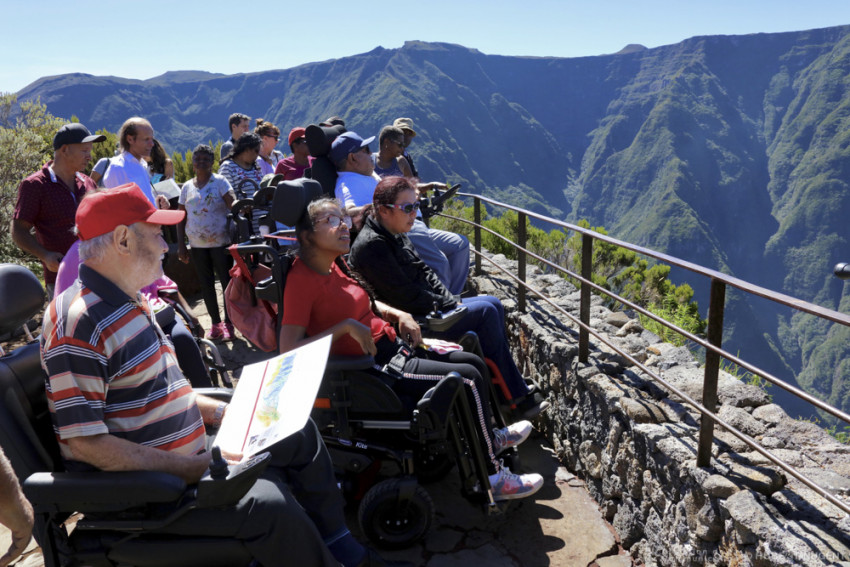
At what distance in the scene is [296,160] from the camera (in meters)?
5.68

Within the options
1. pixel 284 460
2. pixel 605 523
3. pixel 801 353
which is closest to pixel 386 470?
pixel 605 523

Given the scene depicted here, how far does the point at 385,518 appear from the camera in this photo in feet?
8.77

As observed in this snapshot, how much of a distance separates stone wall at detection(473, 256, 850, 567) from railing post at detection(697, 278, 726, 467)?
0.08 m

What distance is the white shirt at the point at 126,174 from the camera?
4152 millimetres

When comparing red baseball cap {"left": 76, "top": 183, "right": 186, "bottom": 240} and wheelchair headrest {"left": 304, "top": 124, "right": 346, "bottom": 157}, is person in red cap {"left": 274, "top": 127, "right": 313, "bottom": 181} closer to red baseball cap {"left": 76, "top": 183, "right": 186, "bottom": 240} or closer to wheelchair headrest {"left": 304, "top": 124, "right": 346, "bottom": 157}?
wheelchair headrest {"left": 304, "top": 124, "right": 346, "bottom": 157}

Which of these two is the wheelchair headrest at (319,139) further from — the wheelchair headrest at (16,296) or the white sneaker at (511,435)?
the wheelchair headrest at (16,296)

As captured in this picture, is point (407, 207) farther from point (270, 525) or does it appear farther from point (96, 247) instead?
point (270, 525)

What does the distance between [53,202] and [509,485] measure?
3.28 meters

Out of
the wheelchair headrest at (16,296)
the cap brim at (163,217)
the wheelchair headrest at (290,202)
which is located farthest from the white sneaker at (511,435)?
the wheelchair headrest at (16,296)

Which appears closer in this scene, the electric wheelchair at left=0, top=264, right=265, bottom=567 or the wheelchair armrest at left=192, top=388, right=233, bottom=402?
the electric wheelchair at left=0, top=264, right=265, bottom=567

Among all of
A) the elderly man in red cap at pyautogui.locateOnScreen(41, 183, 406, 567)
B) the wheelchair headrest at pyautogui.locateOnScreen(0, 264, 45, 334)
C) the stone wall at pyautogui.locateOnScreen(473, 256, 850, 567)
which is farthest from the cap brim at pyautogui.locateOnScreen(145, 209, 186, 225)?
the stone wall at pyautogui.locateOnScreen(473, 256, 850, 567)

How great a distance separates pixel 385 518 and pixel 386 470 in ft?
2.40

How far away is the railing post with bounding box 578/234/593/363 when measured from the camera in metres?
3.24

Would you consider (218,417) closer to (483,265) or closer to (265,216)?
(265,216)
